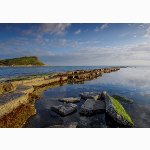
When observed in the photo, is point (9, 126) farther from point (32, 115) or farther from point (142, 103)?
point (142, 103)

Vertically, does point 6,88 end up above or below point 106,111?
above

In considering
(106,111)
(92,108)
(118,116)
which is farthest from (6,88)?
(118,116)

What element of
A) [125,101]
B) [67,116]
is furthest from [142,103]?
[67,116]

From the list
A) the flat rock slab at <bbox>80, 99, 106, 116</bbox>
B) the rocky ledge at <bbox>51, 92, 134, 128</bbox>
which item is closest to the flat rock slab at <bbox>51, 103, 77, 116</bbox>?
the rocky ledge at <bbox>51, 92, 134, 128</bbox>

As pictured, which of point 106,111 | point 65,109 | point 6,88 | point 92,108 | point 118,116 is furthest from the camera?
point 6,88

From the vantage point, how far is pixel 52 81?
30438 millimetres

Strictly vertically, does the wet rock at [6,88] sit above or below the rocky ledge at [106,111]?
above

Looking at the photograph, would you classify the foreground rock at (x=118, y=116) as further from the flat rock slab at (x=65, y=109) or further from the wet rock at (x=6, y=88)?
the wet rock at (x=6, y=88)

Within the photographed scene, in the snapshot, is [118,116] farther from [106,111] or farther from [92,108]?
[92,108]

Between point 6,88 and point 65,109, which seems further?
point 6,88

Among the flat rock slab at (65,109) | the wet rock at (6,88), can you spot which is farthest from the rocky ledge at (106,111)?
the wet rock at (6,88)

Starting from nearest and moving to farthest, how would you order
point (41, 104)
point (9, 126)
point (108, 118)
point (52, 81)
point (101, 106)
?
point (9, 126) < point (108, 118) < point (101, 106) < point (41, 104) < point (52, 81)
